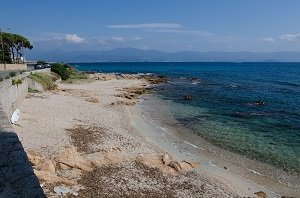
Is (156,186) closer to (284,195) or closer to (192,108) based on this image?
(284,195)

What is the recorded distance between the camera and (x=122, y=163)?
64.1 ft

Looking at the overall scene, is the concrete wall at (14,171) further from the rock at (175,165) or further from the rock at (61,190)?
the rock at (175,165)


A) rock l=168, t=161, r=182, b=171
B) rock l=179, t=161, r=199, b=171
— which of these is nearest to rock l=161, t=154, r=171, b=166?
rock l=168, t=161, r=182, b=171

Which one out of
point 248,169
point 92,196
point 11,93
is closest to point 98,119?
point 11,93

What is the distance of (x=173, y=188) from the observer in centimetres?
1702

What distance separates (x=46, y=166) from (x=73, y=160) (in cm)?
169

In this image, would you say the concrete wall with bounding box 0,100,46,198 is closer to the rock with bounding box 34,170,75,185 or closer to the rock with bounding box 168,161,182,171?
the rock with bounding box 34,170,75,185

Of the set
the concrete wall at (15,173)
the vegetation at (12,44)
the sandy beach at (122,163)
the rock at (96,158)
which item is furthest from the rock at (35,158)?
the vegetation at (12,44)

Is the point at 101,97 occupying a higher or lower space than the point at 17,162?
lower

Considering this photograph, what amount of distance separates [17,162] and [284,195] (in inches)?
525

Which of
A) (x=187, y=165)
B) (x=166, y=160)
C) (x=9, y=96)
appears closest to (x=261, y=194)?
(x=187, y=165)

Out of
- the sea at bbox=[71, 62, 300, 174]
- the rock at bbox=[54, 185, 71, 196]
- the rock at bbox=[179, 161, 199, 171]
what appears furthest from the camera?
the sea at bbox=[71, 62, 300, 174]

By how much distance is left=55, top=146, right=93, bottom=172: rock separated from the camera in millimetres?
18047

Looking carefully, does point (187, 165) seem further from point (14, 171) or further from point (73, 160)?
point (14, 171)
